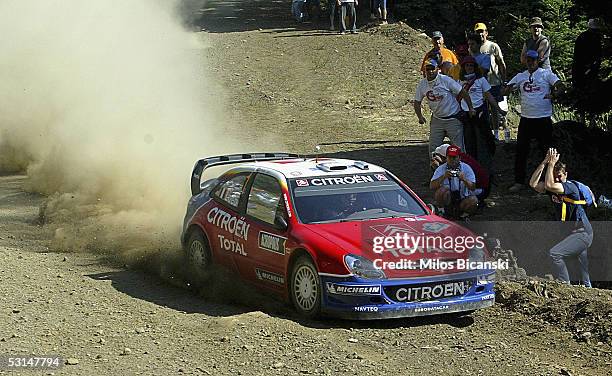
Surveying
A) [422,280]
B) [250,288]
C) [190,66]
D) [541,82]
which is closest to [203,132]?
[190,66]

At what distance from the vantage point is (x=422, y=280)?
10.1m

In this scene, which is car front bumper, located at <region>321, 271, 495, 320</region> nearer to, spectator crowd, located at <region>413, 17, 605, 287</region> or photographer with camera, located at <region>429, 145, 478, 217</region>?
photographer with camera, located at <region>429, 145, 478, 217</region>

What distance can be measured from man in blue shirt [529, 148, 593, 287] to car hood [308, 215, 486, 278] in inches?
67.7

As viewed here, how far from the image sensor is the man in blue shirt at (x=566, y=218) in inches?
473

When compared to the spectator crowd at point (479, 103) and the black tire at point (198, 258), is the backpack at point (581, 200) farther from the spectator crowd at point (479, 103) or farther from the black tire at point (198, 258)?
the black tire at point (198, 258)

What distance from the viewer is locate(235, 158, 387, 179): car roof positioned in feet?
38.0

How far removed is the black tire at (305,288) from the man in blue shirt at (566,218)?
332 centimetres

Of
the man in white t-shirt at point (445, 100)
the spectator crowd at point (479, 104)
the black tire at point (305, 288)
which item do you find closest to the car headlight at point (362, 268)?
the black tire at point (305, 288)

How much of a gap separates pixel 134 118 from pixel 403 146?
5149 mm

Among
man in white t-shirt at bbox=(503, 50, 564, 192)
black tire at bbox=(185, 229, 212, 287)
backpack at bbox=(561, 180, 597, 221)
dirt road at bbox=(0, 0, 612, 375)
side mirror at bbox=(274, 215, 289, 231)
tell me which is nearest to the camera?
dirt road at bbox=(0, 0, 612, 375)

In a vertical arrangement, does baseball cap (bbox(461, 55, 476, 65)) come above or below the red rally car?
above

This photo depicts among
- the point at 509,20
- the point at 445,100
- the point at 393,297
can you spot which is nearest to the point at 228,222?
the point at 393,297

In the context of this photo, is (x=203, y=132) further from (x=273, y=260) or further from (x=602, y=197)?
(x=273, y=260)

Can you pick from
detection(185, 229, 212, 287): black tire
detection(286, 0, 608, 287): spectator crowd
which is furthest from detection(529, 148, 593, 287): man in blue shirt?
detection(185, 229, 212, 287): black tire
